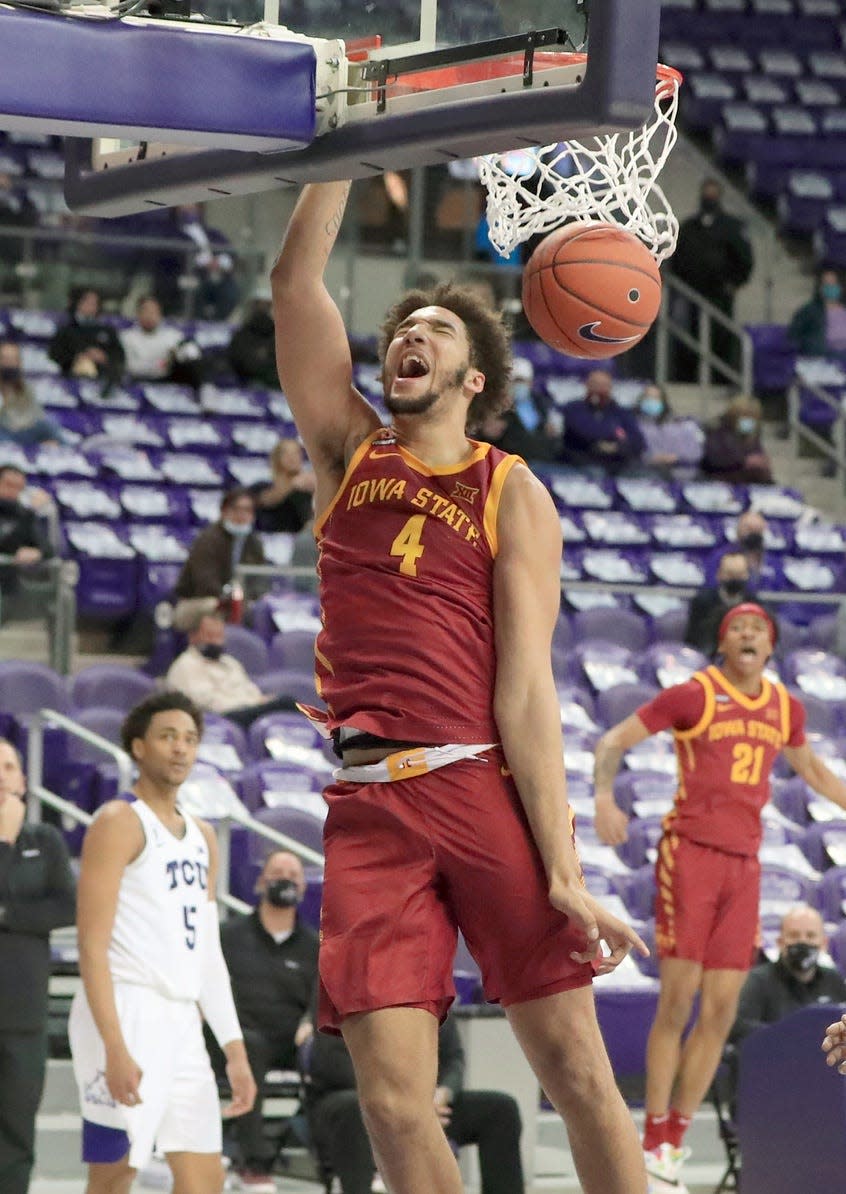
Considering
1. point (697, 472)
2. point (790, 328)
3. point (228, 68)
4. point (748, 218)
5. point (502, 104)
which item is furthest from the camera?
point (748, 218)

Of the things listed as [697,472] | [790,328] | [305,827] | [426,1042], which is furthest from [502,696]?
[790,328]

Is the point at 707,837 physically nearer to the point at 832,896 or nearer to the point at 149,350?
the point at 832,896

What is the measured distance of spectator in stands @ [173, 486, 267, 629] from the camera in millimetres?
12039

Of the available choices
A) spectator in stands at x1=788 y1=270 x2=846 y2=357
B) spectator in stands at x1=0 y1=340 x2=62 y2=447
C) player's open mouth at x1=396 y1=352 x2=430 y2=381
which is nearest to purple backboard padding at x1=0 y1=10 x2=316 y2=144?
player's open mouth at x1=396 y1=352 x2=430 y2=381

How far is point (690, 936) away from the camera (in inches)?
335

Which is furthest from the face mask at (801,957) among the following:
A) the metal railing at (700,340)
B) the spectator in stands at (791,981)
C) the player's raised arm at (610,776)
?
the metal railing at (700,340)

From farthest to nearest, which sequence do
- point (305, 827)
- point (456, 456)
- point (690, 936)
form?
1. point (305, 827)
2. point (690, 936)
3. point (456, 456)

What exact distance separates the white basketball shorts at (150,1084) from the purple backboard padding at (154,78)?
334 cm

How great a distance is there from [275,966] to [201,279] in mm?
9052

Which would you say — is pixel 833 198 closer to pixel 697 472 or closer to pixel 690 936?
pixel 697 472

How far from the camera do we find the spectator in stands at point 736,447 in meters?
16.2

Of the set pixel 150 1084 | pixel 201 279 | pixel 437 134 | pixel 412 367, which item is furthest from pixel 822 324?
pixel 437 134

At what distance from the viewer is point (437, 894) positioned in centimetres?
436

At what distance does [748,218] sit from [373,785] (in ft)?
52.5
